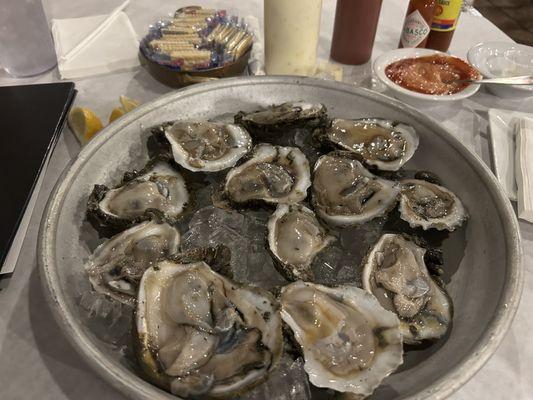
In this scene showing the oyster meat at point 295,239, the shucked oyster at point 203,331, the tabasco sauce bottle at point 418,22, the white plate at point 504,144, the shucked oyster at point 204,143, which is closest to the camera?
the shucked oyster at point 203,331

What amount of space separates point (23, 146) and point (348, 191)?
1.06 m

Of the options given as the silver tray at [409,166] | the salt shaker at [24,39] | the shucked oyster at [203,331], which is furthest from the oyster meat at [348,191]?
the salt shaker at [24,39]

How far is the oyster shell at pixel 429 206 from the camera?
119 cm

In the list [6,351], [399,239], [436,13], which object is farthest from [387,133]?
[6,351]

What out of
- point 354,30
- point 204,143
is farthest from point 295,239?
point 354,30

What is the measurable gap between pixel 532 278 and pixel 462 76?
2.86 feet

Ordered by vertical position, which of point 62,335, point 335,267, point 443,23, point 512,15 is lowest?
point 512,15

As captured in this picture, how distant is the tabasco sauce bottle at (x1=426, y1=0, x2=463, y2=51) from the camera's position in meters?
1.85

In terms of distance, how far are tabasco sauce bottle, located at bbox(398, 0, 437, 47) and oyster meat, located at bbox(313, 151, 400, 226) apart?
0.89 m

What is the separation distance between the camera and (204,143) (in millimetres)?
1384

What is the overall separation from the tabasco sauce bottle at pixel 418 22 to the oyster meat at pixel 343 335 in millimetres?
1356

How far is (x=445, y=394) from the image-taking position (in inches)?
32.0

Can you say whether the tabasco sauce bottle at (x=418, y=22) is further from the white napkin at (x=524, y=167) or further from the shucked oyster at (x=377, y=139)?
the shucked oyster at (x=377, y=139)

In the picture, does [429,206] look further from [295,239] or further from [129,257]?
[129,257]
